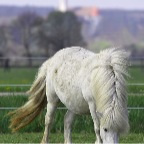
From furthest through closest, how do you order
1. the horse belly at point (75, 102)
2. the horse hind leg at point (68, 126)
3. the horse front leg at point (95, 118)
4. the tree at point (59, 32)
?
the tree at point (59, 32) < the horse hind leg at point (68, 126) < the horse belly at point (75, 102) < the horse front leg at point (95, 118)

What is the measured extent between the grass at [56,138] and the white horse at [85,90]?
24cm

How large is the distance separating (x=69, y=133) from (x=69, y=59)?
1.07 m

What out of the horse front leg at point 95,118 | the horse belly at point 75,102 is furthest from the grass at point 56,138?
the horse front leg at point 95,118

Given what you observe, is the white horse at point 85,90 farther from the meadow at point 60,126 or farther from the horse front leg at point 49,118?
the meadow at point 60,126

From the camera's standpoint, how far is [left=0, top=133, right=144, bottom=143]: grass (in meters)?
11.8

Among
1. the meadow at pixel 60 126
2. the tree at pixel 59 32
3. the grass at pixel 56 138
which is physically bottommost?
the grass at pixel 56 138

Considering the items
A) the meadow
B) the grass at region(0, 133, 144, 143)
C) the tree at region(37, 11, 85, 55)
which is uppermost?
the tree at region(37, 11, 85, 55)

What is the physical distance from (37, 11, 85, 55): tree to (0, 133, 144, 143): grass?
239 feet

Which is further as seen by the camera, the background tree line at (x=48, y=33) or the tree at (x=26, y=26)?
the tree at (x=26, y=26)

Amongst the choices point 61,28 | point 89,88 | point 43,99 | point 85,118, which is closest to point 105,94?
point 89,88

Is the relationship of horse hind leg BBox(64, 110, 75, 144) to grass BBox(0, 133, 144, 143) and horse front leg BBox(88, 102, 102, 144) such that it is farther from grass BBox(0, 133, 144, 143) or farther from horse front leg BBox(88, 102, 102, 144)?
horse front leg BBox(88, 102, 102, 144)

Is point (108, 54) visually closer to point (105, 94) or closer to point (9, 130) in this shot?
point (105, 94)

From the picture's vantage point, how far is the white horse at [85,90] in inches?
376

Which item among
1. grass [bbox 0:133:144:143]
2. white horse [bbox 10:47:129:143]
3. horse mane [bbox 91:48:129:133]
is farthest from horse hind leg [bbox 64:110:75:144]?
horse mane [bbox 91:48:129:133]
